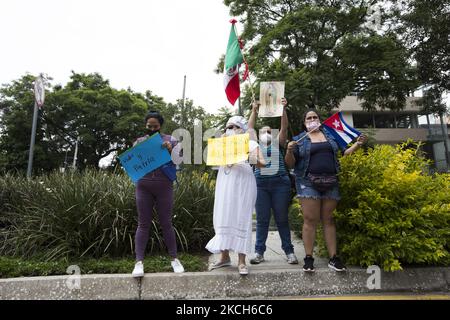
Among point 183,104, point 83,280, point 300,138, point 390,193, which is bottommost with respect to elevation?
point 83,280

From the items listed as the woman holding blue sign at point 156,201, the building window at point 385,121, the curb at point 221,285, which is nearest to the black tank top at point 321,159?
the curb at point 221,285

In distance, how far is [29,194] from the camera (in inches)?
208

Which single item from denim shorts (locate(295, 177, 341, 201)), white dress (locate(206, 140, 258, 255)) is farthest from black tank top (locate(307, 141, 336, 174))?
white dress (locate(206, 140, 258, 255))

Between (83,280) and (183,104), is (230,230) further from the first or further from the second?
(183,104)

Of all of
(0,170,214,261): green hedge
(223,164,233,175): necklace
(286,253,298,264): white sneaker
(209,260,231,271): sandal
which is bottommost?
(209,260,231,271): sandal

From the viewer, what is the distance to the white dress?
11.2ft

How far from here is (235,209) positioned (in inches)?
137

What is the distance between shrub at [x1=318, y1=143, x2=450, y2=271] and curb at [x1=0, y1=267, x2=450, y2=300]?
192 millimetres

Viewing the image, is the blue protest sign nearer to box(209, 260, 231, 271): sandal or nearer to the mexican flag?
box(209, 260, 231, 271): sandal

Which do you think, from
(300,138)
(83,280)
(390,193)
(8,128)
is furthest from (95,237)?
(8,128)

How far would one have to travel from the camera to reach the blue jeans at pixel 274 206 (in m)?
3.87

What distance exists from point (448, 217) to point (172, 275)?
300 centimetres

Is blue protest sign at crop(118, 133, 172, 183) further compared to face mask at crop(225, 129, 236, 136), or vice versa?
face mask at crop(225, 129, 236, 136)

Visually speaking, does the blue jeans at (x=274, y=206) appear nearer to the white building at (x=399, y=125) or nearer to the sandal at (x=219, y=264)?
the sandal at (x=219, y=264)
